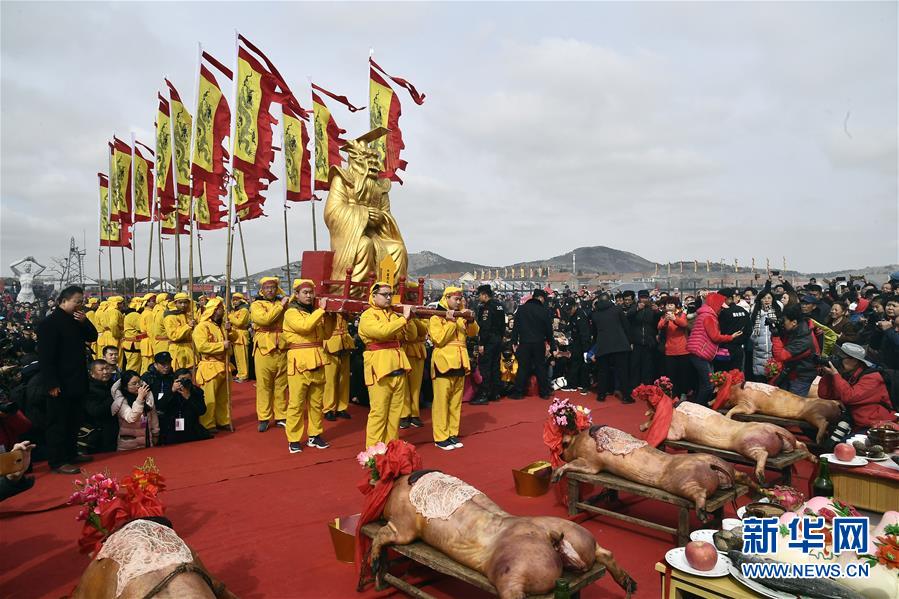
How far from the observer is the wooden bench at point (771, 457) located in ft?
14.7

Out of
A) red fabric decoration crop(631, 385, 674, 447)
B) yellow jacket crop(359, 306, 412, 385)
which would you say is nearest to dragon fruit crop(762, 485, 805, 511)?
red fabric decoration crop(631, 385, 674, 447)

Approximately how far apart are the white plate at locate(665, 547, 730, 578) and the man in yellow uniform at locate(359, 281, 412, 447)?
12.2 feet

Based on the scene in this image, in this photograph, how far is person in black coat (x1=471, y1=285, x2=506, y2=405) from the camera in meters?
9.44

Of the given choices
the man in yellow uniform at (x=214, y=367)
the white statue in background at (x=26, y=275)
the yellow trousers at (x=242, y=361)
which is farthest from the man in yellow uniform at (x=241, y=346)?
the white statue in background at (x=26, y=275)

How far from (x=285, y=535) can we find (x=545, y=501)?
2.24 metres

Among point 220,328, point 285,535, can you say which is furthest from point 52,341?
point 285,535

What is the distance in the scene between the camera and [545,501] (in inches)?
191

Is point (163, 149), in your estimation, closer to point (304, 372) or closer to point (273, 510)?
point (304, 372)

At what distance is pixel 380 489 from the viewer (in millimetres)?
3404

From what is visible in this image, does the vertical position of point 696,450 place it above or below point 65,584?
above

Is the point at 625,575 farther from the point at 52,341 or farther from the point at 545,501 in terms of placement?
the point at 52,341

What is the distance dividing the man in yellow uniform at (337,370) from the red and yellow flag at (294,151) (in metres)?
5.47

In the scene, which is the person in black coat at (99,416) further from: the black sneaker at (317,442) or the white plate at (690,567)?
the white plate at (690,567)

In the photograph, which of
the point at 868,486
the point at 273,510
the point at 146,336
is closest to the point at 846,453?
the point at 868,486
